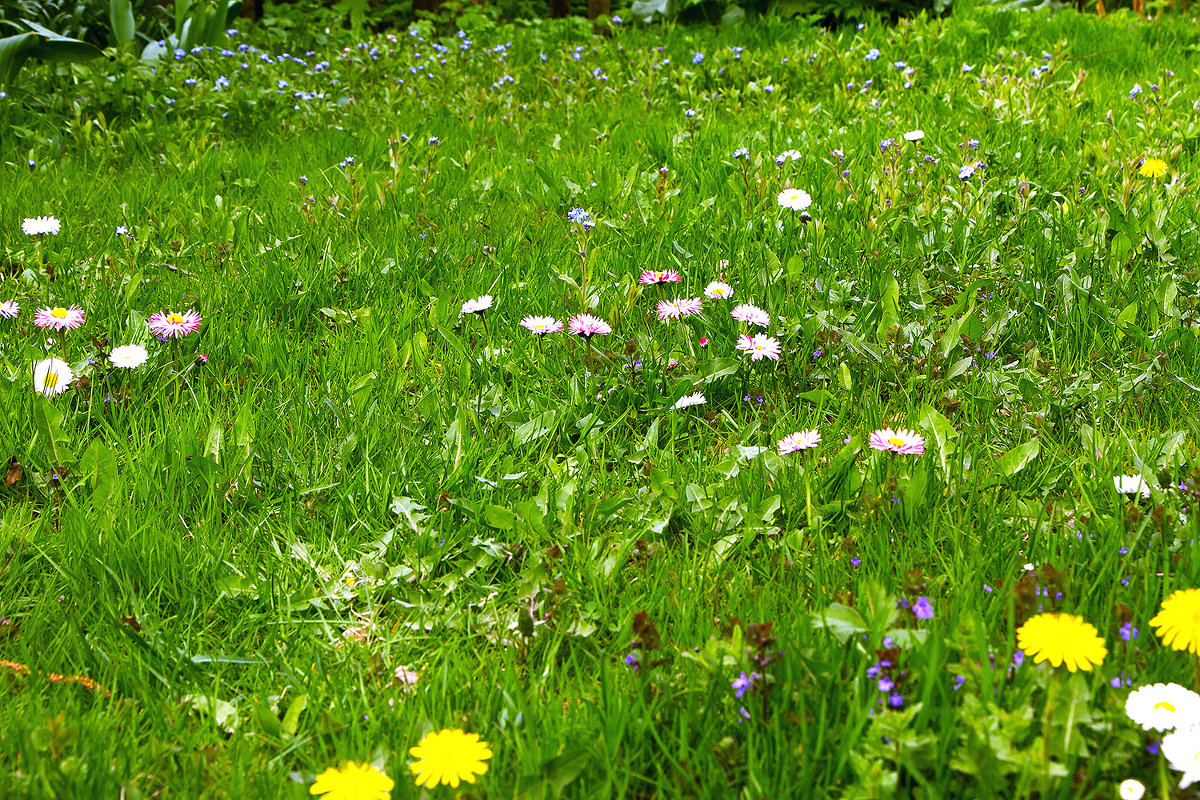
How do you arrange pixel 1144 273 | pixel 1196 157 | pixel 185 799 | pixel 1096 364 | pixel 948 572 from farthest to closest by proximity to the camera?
pixel 1196 157
pixel 1144 273
pixel 1096 364
pixel 948 572
pixel 185 799

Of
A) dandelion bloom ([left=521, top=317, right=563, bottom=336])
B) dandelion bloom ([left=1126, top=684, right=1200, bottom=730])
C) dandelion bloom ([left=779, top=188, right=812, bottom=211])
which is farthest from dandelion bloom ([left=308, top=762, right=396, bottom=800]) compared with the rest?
dandelion bloom ([left=779, top=188, right=812, bottom=211])

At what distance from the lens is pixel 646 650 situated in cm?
138

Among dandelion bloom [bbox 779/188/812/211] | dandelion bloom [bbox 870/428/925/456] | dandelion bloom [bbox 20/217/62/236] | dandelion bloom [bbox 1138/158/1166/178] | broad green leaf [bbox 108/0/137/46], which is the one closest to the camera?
dandelion bloom [bbox 870/428/925/456]

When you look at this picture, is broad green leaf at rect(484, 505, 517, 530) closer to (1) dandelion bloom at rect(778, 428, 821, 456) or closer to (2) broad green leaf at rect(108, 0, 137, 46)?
(1) dandelion bloom at rect(778, 428, 821, 456)

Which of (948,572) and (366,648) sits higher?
(948,572)

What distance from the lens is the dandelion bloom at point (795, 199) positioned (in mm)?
3244

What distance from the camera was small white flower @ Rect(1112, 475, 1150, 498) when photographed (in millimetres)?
1752

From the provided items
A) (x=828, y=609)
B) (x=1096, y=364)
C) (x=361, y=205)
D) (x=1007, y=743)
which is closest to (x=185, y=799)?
(x=828, y=609)

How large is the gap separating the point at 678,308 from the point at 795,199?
3.18 feet

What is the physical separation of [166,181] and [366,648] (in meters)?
2.89

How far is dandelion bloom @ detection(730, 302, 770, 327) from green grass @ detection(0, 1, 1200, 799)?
0.07 meters

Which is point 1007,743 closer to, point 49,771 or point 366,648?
point 366,648

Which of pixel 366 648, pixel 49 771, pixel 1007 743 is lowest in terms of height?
pixel 366 648

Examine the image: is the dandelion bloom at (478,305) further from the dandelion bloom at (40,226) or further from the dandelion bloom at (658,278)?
the dandelion bloom at (40,226)
